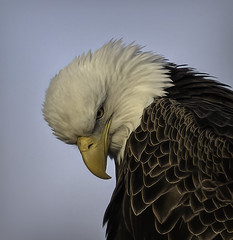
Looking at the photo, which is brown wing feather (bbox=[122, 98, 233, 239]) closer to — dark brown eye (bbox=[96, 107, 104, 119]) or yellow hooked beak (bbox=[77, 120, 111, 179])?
yellow hooked beak (bbox=[77, 120, 111, 179])

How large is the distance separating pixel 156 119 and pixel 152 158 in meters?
0.23

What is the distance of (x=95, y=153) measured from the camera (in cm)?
352

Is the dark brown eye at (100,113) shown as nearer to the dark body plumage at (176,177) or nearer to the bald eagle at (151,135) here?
the bald eagle at (151,135)

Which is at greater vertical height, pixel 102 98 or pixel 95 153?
pixel 102 98

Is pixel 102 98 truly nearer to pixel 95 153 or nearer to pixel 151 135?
pixel 95 153

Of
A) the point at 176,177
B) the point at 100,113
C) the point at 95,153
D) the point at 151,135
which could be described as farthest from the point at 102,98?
the point at 176,177

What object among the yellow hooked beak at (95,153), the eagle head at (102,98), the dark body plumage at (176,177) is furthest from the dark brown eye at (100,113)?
the dark body plumage at (176,177)

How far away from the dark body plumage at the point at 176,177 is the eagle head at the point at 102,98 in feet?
0.63

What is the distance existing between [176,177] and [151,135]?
0.29m

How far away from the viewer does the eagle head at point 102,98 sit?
350 cm

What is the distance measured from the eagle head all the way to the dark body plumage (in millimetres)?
192

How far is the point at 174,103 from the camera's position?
3371 millimetres

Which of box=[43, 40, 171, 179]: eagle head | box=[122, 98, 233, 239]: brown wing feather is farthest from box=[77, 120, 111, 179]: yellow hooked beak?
box=[122, 98, 233, 239]: brown wing feather

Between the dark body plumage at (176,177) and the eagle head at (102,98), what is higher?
the eagle head at (102,98)
